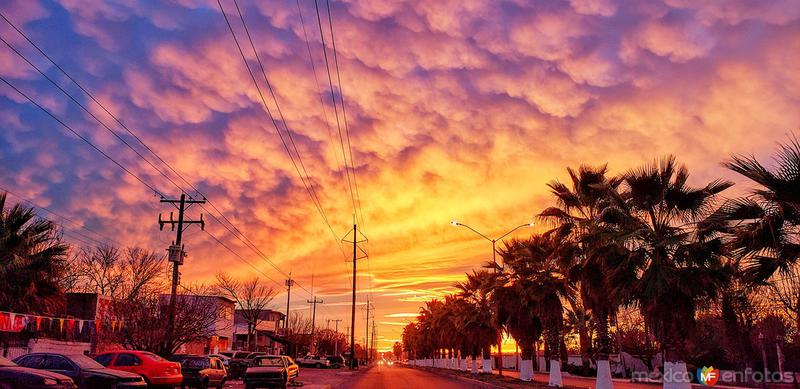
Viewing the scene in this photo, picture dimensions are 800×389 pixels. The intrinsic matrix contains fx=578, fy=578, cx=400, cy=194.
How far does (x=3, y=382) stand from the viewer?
1275 cm

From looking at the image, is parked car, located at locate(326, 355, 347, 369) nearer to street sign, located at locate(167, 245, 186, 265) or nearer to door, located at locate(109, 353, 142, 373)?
street sign, located at locate(167, 245, 186, 265)

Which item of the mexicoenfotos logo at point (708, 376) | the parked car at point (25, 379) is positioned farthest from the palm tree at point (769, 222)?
the mexicoenfotos logo at point (708, 376)

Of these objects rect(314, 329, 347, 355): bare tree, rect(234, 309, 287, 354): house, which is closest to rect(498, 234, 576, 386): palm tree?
rect(234, 309, 287, 354): house

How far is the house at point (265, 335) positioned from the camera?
3644 inches

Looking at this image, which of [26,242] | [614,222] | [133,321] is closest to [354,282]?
[133,321]

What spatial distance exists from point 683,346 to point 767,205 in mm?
8205

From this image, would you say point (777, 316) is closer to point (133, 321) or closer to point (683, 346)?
point (683, 346)

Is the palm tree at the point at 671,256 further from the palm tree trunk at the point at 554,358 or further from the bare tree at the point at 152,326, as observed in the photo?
the bare tree at the point at 152,326

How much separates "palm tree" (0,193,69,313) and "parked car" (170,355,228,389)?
8.59 metres

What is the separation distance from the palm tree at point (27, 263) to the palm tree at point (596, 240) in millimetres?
25144

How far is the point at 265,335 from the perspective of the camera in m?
93.8

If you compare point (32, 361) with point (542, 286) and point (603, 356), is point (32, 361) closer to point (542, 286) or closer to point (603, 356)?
point (603, 356)

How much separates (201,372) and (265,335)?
228ft

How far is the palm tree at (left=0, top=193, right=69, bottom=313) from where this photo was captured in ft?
92.8
